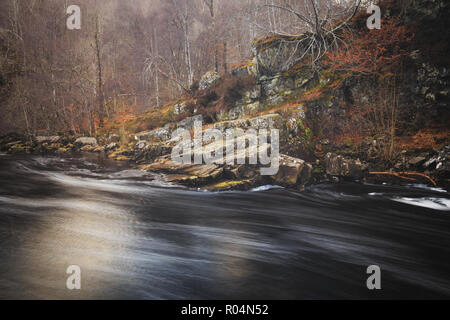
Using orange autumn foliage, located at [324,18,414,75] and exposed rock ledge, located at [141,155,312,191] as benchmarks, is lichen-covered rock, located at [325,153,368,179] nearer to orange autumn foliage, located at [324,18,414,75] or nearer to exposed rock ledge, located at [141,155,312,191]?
exposed rock ledge, located at [141,155,312,191]

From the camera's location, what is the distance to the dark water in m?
3.10

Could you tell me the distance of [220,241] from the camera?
454 centimetres

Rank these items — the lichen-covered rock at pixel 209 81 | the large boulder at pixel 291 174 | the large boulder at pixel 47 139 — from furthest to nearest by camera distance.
A: the large boulder at pixel 47 139
the lichen-covered rock at pixel 209 81
the large boulder at pixel 291 174

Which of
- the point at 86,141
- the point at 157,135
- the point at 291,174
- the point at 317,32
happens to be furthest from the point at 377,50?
the point at 86,141

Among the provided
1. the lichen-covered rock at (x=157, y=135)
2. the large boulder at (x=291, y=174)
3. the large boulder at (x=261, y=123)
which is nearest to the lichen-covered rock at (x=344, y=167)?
the large boulder at (x=291, y=174)

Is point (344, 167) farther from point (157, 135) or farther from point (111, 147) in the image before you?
point (111, 147)

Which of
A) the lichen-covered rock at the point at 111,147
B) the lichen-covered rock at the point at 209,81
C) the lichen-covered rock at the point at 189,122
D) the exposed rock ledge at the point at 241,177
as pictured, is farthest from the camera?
the lichen-covered rock at the point at 209,81

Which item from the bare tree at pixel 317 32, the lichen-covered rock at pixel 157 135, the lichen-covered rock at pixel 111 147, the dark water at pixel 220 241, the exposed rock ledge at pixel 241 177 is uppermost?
the bare tree at pixel 317 32

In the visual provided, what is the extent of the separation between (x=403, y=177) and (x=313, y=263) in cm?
554

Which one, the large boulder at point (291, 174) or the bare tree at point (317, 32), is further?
the bare tree at point (317, 32)

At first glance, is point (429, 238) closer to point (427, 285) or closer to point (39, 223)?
point (427, 285)

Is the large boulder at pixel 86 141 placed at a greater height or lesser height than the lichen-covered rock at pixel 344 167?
greater

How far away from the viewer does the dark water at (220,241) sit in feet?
10.2

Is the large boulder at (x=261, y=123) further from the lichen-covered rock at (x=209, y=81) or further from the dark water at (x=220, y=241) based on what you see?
the lichen-covered rock at (x=209, y=81)
